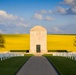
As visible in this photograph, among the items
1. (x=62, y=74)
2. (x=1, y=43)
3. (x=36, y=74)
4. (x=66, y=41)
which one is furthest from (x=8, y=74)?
(x=66, y=41)

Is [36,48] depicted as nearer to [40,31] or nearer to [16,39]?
[40,31]

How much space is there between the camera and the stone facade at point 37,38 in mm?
79812

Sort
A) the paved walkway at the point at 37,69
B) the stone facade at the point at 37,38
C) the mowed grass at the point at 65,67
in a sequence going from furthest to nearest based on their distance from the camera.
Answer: the stone facade at the point at 37,38 → the mowed grass at the point at 65,67 → the paved walkway at the point at 37,69

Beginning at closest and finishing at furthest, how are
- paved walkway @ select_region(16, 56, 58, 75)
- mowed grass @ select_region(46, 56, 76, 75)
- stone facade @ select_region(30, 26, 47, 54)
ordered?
paved walkway @ select_region(16, 56, 58, 75) → mowed grass @ select_region(46, 56, 76, 75) → stone facade @ select_region(30, 26, 47, 54)

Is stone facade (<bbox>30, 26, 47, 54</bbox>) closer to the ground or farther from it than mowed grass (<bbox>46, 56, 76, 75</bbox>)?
farther from it

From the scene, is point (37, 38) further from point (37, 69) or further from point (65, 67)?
point (37, 69)

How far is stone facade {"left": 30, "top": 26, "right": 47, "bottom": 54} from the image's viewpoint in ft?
262

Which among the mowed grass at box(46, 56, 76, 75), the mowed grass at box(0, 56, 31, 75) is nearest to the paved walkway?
the mowed grass at box(0, 56, 31, 75)

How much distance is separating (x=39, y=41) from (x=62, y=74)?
58.6 meters

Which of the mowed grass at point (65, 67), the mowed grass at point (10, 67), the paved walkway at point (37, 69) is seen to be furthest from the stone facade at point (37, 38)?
the paved walkway at point (37, 69)

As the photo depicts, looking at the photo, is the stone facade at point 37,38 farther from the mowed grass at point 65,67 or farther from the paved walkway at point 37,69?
the paved walkway at point 37,69

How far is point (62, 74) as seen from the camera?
21594 mm

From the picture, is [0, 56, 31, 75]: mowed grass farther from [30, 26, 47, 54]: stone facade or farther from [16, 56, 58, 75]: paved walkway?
[30, 26, 47, 54]: stone facade

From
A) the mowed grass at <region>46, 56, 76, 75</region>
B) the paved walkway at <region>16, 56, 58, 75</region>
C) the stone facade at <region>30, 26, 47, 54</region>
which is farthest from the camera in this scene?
the stone facade at <region>30, 26, 47, 54</region>
